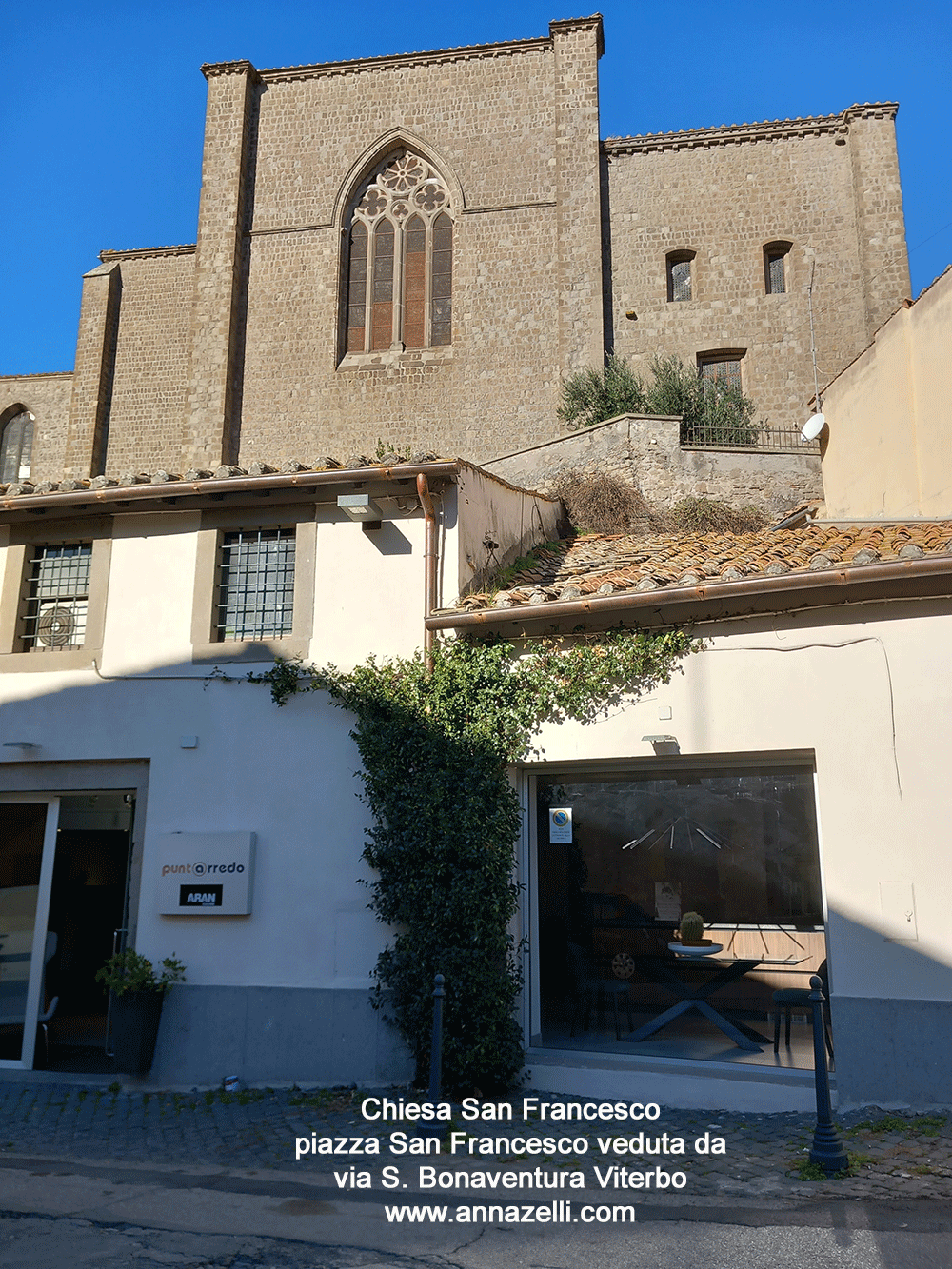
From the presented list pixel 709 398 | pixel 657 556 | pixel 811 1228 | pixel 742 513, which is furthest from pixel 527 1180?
pixel 709 398

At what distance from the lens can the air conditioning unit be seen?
1035 cm

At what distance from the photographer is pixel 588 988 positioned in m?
8.72

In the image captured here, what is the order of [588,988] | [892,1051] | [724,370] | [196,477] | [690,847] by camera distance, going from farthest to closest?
1. [724,370]
2. [196,477]
3. [588,988]
4. [690,847]
5. [892,1051]

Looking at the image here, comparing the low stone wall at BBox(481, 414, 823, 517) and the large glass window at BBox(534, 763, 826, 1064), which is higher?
the low stone wall at BBox(481, 414, 823, 517)

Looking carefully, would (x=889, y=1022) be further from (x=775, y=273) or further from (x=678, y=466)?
(x=775, y=273)

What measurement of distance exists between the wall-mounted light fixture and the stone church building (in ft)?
52.8

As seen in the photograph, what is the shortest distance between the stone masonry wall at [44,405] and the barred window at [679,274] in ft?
57.1

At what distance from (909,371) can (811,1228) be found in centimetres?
871

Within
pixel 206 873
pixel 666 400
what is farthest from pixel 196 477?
pixel 666 400

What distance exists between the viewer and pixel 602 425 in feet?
64.4

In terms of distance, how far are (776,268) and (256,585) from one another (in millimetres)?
21844

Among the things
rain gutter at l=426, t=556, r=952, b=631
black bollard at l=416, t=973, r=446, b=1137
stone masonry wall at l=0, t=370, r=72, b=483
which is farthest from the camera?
stone masonry wall at l=0, t=370, r=72, b=483

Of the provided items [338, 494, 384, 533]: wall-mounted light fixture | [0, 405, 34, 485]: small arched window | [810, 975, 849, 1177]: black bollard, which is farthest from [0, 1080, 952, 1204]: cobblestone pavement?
[0, 405, 34, 485]: small arched window

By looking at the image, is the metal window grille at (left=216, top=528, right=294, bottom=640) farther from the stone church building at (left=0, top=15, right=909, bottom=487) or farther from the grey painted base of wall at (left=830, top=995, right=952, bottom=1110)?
the stone church building at (left=0, top=15, right=909, bottom=487)
